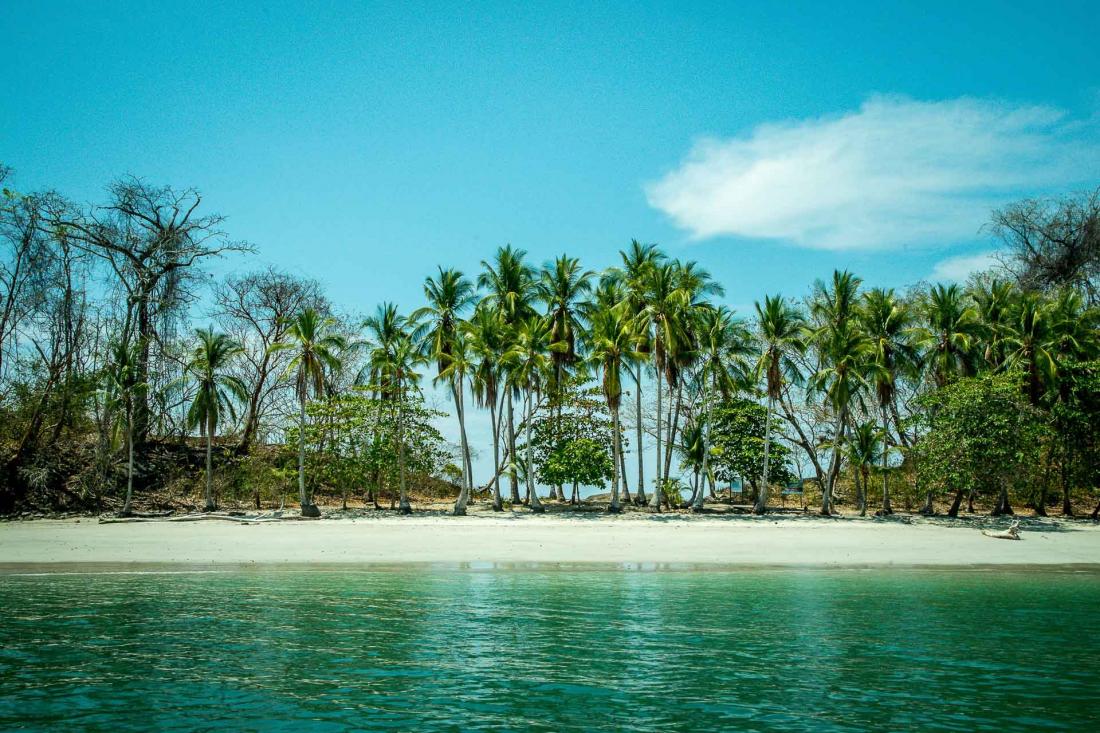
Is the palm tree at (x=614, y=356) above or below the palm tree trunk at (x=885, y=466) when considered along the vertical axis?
above

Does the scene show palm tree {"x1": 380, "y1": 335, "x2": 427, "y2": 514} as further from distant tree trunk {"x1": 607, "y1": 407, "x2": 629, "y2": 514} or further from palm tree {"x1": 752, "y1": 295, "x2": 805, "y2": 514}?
palm tree {"x1": 752, "y1": 295, "x2": 805, "y2": 514}

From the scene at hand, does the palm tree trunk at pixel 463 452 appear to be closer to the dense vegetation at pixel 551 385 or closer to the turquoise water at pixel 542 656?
the dense vegetation at pixel 551 385

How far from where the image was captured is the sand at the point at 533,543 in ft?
69.6

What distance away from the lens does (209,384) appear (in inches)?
1342

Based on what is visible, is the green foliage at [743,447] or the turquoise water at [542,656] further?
the green foliage at [743,447]

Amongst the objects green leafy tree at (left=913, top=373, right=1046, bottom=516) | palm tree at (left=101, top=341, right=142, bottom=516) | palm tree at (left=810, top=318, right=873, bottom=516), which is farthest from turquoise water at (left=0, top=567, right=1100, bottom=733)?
palm tree at (left=810, top=318, right=873, bottom=516)

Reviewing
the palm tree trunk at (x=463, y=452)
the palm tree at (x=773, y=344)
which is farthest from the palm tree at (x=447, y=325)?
the palm tree at (x=773, y=344)

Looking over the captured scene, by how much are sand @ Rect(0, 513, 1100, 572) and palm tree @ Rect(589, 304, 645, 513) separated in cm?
576

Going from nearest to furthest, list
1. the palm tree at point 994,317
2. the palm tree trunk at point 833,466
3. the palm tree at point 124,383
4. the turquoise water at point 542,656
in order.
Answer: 1. the turquoise water at point 542,656
2. the palm tree at point 124,383
3. the palm tree trunk at point 833,466
4. the palm tree at point 994,317

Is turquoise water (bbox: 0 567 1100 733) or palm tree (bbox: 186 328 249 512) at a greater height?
palm tree (bbox: 186 328 249 512)

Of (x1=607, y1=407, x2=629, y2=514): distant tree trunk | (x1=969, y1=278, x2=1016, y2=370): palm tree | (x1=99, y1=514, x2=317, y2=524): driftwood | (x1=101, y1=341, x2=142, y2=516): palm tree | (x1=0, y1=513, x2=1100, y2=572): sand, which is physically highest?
(x1=969, y1=278, x2=1016, y2=370): palm tree

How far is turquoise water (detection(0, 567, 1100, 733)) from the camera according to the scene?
25.6 ft

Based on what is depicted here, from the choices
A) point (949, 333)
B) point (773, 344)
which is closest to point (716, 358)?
point (773, 344)

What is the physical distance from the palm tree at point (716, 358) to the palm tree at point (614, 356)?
370 cm
